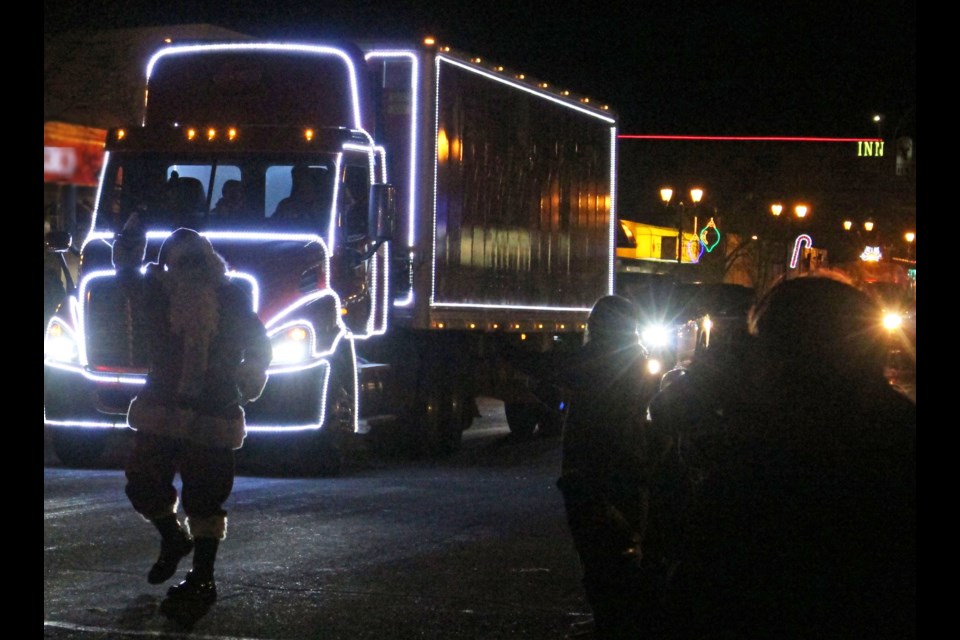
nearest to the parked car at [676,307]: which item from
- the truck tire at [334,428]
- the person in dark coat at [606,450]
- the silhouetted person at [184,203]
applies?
the truck tire at [334,428]

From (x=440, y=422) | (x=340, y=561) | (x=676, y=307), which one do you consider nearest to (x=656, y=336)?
(x=676, y=307)

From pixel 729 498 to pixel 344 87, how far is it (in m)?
12.0

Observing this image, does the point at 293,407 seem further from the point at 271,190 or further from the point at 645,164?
the point at 645,164

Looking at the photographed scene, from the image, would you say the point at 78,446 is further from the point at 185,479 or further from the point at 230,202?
the point at 185,479

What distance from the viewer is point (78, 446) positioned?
48.6 feet

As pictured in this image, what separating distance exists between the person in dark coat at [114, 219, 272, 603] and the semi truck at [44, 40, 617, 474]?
4.31 meters

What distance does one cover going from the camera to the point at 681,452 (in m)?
3.84

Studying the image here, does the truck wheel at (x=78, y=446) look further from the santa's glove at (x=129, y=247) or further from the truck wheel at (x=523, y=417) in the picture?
the truck wheel at (x=523, y=417)

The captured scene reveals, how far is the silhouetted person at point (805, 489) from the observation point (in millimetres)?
3055

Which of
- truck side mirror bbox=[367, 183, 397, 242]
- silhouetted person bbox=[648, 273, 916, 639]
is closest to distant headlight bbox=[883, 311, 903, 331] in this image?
silhouetted person bbox=[648, 273, 916, 639]

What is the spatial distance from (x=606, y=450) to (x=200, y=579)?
3.14 meters

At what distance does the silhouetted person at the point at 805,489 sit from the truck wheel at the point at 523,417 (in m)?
16.0

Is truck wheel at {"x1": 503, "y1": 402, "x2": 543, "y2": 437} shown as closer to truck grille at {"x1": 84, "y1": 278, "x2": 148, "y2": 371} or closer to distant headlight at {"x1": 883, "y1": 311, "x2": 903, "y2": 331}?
truck grille at {"x1": 84, "y1": 278, "x2": 148, "y2": 371}

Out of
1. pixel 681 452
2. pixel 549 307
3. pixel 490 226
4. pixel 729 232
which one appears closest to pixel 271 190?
pixel 490 226
